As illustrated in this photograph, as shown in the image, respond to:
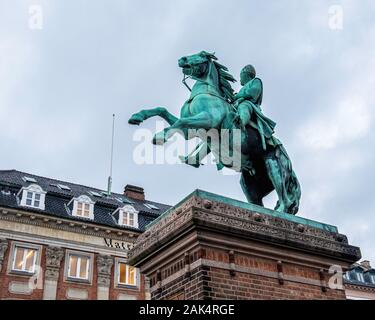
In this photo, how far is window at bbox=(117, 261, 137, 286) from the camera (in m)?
32.0

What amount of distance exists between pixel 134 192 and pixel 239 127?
112ft

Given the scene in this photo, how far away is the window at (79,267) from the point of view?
30.4m

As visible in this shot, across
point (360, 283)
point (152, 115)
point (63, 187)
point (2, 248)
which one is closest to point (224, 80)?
point (152, 115)

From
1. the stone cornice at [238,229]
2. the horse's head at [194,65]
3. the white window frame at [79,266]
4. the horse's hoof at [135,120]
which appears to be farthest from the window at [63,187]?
the horse's hoof at [135,120]

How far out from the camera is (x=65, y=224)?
30.8 metres

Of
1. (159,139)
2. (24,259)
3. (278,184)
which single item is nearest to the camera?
(159,139)

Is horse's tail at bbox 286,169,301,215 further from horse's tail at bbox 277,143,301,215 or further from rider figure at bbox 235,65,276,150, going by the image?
rider figure at bbox 235,65,276,150

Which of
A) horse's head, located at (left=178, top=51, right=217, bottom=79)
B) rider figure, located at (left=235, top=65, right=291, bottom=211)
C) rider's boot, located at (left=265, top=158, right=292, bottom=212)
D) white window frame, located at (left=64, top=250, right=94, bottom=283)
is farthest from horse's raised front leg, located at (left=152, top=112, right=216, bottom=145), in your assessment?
white window frame, located at (left=64, top=250, right=94, bottom=283)

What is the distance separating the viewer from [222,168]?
29.7 ft

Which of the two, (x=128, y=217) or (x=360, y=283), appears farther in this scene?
(x=360, y=283)

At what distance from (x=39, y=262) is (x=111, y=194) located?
12133 millimetres

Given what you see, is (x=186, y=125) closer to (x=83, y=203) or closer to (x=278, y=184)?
(x=278, y=184)

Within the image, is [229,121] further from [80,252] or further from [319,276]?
[80,252]
